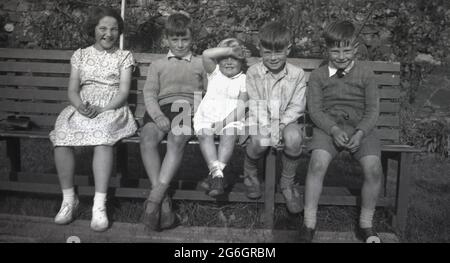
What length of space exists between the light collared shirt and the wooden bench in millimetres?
345

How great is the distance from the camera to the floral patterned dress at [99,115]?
3457mm

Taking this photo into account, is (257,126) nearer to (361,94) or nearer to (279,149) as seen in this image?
(279,149)

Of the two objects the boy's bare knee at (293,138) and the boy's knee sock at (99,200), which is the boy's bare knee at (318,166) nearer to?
the boy's bare knee at (293,138)

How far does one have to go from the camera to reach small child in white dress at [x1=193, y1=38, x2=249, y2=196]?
338 centimetres

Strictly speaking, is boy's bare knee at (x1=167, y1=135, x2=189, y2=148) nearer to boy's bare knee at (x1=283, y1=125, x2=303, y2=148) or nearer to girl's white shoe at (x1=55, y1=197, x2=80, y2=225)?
boy's bare knee at (x1=283, y1=125, x2=303, y2=148)

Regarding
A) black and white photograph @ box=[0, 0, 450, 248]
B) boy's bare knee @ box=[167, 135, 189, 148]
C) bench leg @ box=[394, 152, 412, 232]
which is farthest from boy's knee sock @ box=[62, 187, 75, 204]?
bench leg @ box=[394, 152, 412, 232]

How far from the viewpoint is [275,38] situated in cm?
345

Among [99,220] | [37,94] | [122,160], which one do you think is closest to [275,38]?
[122,160]

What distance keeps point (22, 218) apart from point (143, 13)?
116 inches

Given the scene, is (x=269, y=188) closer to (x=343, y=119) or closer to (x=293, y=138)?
(x=293, y=138)

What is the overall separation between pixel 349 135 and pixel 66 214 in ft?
6.42
